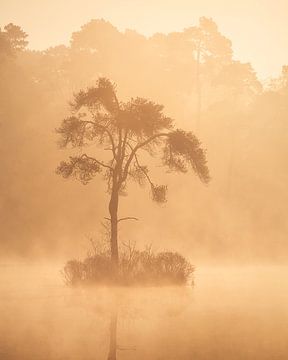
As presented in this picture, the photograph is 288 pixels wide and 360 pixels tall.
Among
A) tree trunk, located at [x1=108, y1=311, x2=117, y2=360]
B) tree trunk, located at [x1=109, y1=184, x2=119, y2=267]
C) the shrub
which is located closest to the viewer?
tree trunk, located at [x1=108, y1=311, x2=117, y2=360]

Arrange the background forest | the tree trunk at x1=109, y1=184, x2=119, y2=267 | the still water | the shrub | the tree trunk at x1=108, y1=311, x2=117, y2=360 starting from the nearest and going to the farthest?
the tree trunk at x1=108, y1=311, x2=117, y2=360 < the still water < the shrub < the tree trunk at x1=109, y1=184, x2=119, y2=267 < the background forest

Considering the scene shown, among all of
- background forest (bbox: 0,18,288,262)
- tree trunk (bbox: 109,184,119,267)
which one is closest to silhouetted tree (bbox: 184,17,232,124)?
background forest (bbox: 0,18,288,262)

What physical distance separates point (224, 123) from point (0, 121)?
1075 inches

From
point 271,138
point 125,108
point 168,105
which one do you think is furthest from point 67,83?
point 125,108

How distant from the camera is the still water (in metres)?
14.6

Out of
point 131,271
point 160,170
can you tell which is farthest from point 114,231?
point 160,170

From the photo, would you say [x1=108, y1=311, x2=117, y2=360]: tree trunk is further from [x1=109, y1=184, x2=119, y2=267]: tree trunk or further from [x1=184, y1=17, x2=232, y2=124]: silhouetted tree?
[x1=184, y1=17, x2=232, y2=124]: silhouetted tree

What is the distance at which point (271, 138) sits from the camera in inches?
3061

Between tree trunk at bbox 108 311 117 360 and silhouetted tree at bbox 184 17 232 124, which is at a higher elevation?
silhouetted tree at bbox 184 17 232 124

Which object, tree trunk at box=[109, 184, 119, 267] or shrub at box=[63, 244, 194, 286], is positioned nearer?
shrub at box=[63, 244, 194, 286]

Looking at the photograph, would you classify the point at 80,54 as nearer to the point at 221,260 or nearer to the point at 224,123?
the point at 224,123

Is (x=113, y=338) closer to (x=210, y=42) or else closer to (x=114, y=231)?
→ (x=114, y=231)

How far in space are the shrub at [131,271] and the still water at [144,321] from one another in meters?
0.99

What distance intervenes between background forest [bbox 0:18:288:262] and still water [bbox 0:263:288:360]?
2067cm
